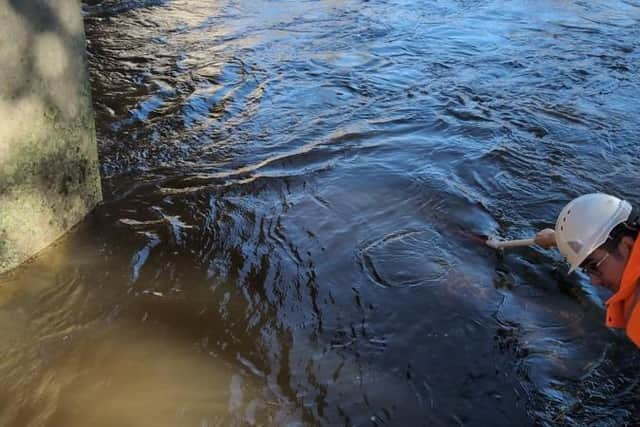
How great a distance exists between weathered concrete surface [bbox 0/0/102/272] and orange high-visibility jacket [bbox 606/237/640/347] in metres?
2.93

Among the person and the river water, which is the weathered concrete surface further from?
the person

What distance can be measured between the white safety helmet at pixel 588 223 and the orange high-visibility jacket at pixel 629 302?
15 cm

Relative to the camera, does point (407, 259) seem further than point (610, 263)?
Yes

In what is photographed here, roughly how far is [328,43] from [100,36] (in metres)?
2.71

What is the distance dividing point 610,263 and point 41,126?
2940 millimetres

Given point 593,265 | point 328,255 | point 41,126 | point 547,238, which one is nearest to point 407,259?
point 328,255

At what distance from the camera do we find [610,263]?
105 inches

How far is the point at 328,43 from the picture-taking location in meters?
7.87

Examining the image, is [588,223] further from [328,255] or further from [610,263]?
[328,255]

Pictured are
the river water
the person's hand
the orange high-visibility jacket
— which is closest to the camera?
the orange high-visibility jacket

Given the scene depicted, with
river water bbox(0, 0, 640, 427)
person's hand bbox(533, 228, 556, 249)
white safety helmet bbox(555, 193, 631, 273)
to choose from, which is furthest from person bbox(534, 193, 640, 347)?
river water bbox(0, 0, 640, 427)

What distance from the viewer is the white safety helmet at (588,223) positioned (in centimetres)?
266

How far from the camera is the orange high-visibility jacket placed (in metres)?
2.43

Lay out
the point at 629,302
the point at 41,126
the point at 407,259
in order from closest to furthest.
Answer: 1. the point at 629,302
2. the point at 41,126
3. the point at 407,259
